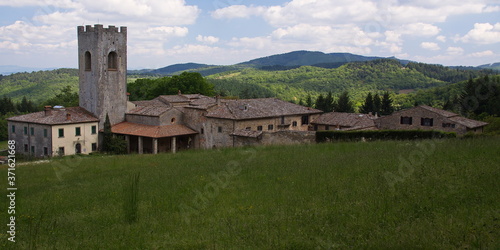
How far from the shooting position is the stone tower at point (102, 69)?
4022 cm

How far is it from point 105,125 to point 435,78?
11768cm

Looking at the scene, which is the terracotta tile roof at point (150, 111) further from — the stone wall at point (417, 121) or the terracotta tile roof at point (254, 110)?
the stone wall at point (417, 121)

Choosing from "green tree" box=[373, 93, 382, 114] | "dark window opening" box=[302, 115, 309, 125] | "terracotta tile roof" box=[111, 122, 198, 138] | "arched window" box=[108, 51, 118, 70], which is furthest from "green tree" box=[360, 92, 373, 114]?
"arched window" box=[108, 51, 118, 70]

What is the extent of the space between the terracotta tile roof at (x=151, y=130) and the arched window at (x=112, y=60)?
5.85 meters

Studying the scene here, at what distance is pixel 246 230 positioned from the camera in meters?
8.70

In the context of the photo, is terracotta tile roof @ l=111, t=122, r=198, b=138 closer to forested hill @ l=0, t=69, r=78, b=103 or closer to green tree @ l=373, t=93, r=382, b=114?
green tree @ l=373, t=93, r=382, b=114

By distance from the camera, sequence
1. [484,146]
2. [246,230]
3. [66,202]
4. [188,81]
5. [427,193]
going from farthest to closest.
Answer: [188,81]
[484,146]
[66,202]
[427,193]
[246,230]

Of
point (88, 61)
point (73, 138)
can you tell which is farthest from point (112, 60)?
point (73, 138)

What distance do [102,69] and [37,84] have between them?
4103 inches

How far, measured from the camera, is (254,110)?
38.8 m

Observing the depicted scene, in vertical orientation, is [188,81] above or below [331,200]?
above

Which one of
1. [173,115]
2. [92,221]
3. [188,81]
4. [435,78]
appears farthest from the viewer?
[435,78]

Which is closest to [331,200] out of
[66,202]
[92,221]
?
[92,221]

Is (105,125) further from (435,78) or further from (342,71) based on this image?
(435,78)
